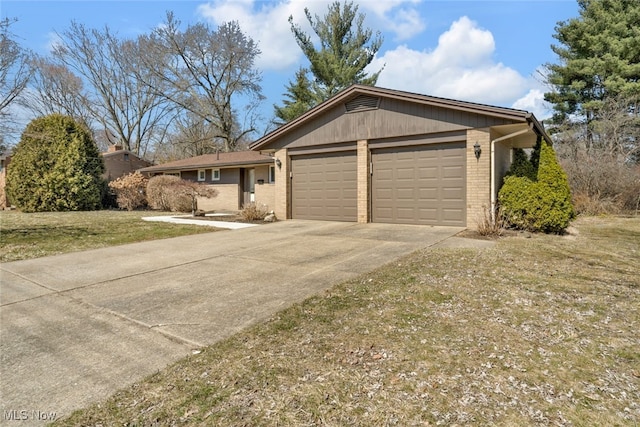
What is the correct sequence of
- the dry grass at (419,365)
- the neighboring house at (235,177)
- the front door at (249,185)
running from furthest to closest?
the front door at (249,185)
the neighboring house at (235,177)
the dry grass at (419,365)

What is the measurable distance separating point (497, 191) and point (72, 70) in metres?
34.2

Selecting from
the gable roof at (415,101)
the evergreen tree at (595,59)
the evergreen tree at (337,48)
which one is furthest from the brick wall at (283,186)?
the evergreen tree at (595,59)

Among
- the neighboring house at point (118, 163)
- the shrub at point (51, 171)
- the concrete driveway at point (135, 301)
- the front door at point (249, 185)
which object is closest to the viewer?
the concrete driveway at point (135, 301)

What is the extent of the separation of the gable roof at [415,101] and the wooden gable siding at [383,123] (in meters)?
0.18

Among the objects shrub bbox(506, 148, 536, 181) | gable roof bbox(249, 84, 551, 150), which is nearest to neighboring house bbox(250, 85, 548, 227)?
gable roof bbox(249, 84, 551, 150)

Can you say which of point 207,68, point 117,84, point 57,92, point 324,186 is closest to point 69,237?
point 324,186

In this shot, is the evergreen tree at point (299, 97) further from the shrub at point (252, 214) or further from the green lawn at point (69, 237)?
the green lawn at point (69, 237)

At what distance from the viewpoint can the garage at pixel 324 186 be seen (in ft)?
37.8

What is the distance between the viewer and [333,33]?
24.9m

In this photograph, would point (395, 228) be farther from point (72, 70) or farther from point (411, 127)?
point (72, 70)

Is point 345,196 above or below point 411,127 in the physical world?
below

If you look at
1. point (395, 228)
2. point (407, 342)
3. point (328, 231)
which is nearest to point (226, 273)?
point (407, 342)
